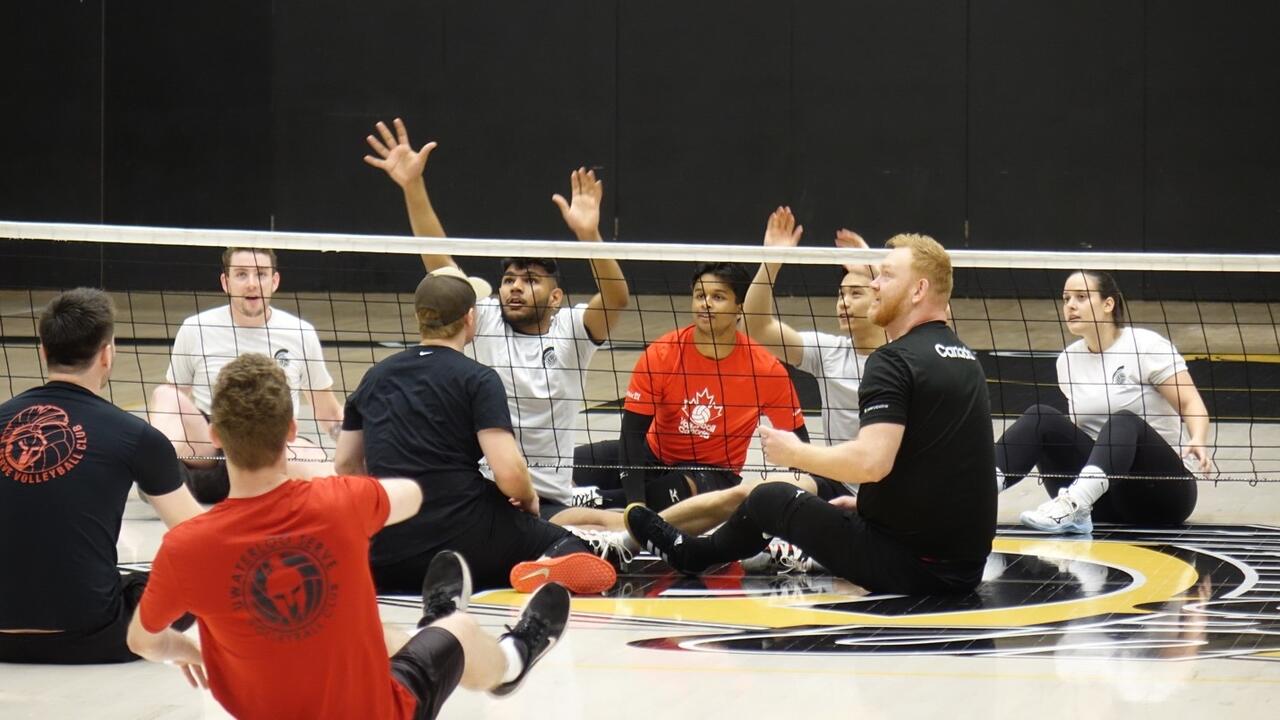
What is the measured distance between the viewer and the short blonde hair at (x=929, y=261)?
5117 mm

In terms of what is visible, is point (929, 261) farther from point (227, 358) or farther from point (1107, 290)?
point (227, 358)

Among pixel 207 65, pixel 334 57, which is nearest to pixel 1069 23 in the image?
pixel 334 57

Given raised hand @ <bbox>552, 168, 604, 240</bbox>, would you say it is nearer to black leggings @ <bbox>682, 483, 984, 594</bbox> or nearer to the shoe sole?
black leggings @ <bbox>682, 483, 984, 594</bbox>

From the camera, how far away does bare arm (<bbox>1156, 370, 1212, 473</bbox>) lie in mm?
6238

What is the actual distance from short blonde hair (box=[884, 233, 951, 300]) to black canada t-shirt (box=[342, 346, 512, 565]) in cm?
143

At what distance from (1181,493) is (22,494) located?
4.47m

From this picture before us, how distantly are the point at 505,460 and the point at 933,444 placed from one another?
4.57ft

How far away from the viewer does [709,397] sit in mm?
6277

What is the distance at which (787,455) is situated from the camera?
15.6 feet

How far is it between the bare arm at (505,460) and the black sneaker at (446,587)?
62cm

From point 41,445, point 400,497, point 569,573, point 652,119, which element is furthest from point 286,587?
point 652,119

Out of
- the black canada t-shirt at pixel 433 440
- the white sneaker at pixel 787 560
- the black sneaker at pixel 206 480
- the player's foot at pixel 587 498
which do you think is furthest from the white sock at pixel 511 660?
the black sneaker at pixel 206 480

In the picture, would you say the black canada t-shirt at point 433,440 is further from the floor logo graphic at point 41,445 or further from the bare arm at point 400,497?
the bare arm at point 400,497

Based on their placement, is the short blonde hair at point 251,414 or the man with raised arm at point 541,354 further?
the man with raised arm at point 541,354
